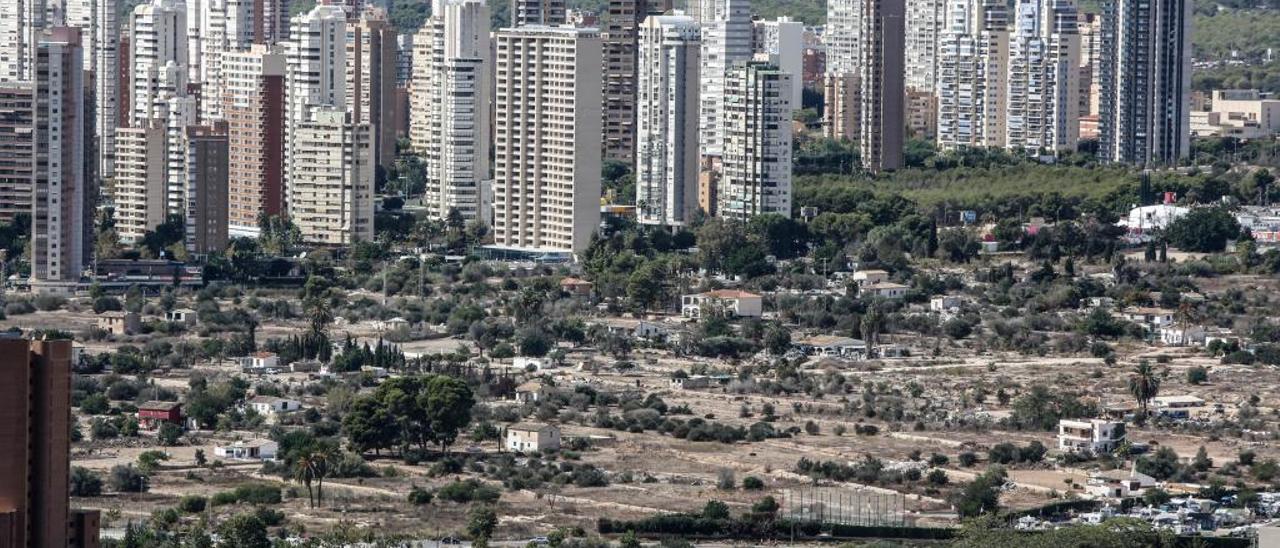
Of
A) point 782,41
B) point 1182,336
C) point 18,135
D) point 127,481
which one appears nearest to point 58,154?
point 18,135

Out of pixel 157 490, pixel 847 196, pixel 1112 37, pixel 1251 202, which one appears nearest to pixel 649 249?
pixel 847 196

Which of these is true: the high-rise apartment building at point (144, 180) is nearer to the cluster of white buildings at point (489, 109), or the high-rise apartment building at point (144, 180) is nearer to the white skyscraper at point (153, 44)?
the cluster of white buildings at point (489, 109)

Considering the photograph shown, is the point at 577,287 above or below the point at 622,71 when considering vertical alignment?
below

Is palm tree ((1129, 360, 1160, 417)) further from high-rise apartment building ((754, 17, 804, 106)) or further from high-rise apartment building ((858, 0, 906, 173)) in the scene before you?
high-rise apartment building ((754, 17, 804, 106))

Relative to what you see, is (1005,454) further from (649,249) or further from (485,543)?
(649,249)

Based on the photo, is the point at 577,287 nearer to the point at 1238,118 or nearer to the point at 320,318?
the point at 320,318

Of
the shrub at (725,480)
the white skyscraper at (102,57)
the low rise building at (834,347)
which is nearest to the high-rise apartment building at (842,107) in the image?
the white skyscraper at (102,57)

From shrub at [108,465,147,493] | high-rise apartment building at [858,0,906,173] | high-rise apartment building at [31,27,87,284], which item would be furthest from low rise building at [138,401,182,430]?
high-rise apartment building at [858,0,906,173]
